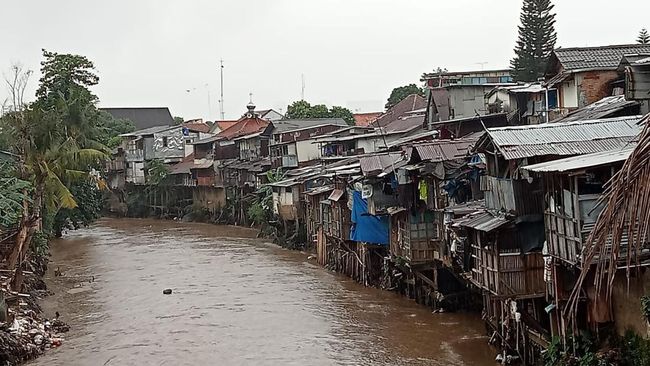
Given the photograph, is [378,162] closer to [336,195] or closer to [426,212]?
[426,212]

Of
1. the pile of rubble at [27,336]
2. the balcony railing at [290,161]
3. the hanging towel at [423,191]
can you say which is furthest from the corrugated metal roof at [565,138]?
the balcony railing at [290,161]

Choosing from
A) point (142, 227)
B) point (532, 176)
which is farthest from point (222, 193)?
point (532, 176)

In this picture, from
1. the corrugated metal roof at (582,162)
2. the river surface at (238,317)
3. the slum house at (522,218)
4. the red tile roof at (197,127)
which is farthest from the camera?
the red tile roof at (197,127)

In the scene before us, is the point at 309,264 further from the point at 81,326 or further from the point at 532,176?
the point at 532,176

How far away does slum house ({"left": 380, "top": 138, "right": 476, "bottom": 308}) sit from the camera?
72.6 ft

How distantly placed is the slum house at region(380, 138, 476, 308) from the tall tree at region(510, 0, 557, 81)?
20174 millimetres

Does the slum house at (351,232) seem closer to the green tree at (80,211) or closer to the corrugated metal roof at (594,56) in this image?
the corrugated metal roof at (594,56)

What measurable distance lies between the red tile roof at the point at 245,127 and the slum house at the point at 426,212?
36411 mm

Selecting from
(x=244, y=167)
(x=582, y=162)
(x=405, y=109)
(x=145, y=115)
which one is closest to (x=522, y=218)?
(x=582, y=162)

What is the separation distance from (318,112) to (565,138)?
49775 mm

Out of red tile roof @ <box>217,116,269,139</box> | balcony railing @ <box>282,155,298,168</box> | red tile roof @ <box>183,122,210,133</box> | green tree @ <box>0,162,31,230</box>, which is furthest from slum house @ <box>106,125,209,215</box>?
green tree @ <box>0,162,31,230</box>

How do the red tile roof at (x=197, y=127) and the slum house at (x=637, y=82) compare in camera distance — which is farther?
the red tile roof at (x=197, y=127)

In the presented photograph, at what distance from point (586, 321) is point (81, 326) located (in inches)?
646

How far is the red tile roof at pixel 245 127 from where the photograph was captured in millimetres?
60781
